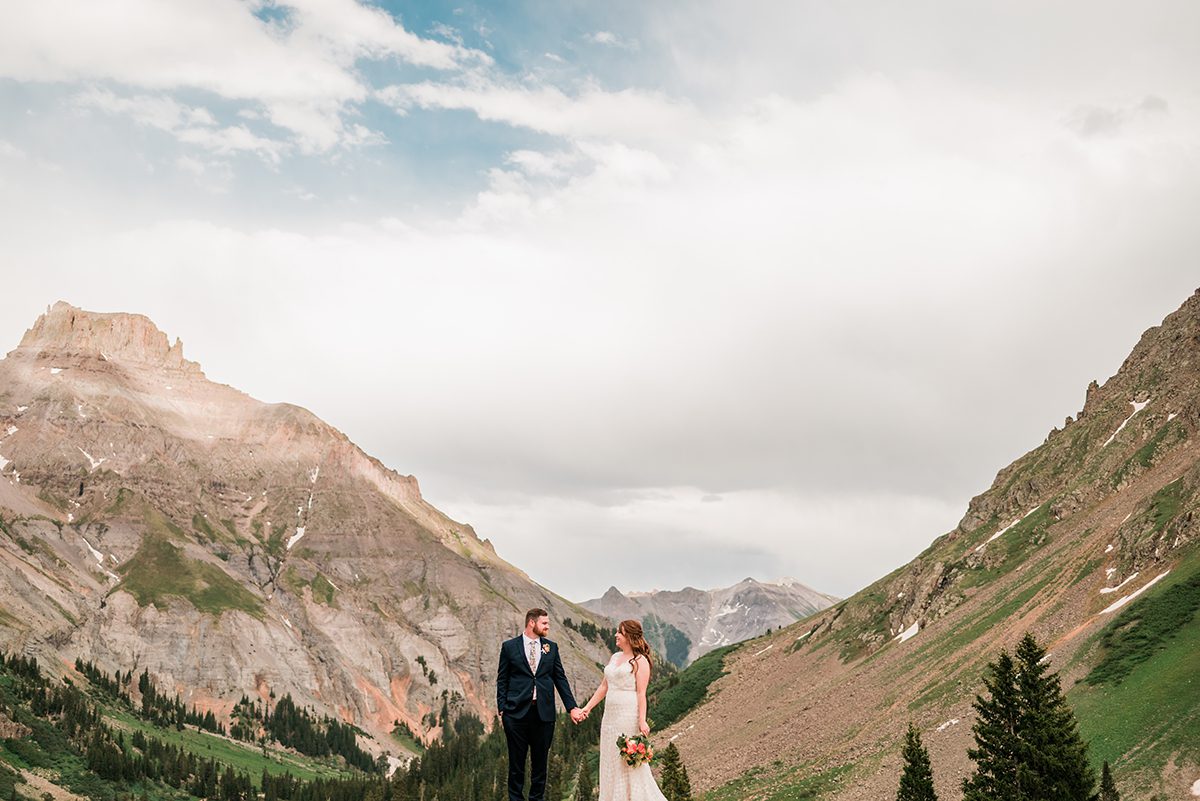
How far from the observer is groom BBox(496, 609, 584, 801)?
2086 cm

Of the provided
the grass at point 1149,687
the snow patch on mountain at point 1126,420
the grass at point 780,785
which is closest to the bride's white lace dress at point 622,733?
the grass at point 1149,687

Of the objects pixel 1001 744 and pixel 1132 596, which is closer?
pixel 1001 744

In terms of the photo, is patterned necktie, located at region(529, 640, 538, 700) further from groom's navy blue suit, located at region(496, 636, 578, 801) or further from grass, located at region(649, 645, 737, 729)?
grass, located at region(649, 645, 737, 729)

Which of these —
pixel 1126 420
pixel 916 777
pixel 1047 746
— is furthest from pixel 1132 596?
pixel 1126 420

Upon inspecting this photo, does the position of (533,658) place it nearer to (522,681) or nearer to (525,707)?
(522,681)

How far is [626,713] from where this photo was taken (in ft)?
69.7

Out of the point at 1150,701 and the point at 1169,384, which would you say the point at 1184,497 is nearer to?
the point at 1150,701

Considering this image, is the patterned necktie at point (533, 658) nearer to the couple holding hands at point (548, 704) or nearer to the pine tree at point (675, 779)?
the couple holding hands at point (548, 704)

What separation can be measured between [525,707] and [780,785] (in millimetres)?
92213

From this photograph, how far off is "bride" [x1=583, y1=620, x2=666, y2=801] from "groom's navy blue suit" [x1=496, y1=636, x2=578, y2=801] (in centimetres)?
101

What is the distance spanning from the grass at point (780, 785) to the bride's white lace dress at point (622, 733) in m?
80.1

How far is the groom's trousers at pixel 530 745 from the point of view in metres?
20.9

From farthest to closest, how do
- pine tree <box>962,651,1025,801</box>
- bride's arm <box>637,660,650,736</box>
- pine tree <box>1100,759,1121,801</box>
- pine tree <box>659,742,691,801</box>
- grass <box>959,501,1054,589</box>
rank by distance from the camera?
grass <box>959,501,1054,589</box> < pine tree <box>659,742,691,801</box> < pine tree <box>1100,759,1121,801</box> < pine tree <box>962,651,1025,801</box> < bride's arm <box>637,660,650,736</box>

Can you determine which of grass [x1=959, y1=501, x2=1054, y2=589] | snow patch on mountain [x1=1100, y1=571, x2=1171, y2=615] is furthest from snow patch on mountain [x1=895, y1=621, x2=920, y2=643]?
snow patch on mountain [x1=1100, y1=571, x2=1171, y2=615]
